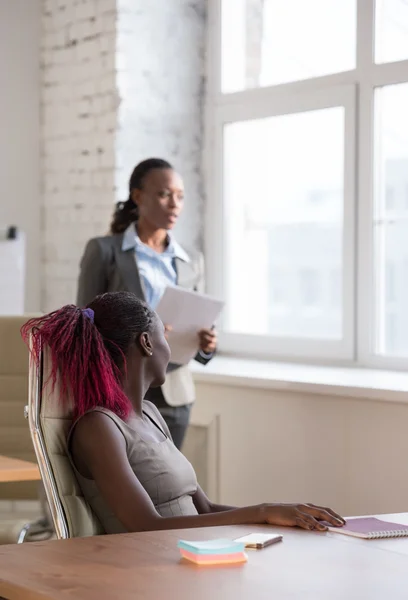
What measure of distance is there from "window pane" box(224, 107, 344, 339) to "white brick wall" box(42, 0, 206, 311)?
21 centimetres

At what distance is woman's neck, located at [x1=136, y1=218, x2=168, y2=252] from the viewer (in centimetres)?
326

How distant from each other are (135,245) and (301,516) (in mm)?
1547

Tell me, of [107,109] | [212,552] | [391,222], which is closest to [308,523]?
[212,552]

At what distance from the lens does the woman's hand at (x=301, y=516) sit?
70.9 inches

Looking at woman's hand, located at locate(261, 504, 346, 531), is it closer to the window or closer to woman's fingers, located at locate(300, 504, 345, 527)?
woman's fingers, located at locate(300, 504, 345, 527)

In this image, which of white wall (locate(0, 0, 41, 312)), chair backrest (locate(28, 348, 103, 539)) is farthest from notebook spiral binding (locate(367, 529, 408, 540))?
white wall (locate(0, 0, 41, 312))

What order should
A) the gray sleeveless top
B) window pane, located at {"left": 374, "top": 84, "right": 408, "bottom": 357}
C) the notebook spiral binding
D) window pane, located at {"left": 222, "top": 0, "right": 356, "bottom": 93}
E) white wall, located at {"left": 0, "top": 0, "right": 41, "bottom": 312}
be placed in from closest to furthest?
the notebook spiral binding
the gray sleeveless top
window pane, located at {"left": 374, "top": 84, "right": 408, "bottom": 357}
window pane, located at {"left": 222, "top": 0, "right": 356, "bottom": 93}
white wall, located at {"left": 0, "top": 0, "right": 41, "bottom": 312}

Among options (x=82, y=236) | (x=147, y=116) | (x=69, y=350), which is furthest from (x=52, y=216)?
(x=69, y=350)

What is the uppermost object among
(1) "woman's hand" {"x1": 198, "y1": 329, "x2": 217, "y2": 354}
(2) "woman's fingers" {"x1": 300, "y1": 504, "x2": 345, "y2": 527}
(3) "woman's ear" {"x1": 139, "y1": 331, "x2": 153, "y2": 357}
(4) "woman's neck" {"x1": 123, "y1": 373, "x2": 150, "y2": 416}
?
(3) "woman's ear" {"x1": 139, "y1": 331, "x2": 153, "y2": 357}

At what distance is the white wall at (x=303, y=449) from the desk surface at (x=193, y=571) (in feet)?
4.82

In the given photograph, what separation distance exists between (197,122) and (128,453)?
2.63 meters

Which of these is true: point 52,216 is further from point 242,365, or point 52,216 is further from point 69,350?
point 69,350

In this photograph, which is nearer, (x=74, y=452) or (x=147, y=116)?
(x=74, y=452)

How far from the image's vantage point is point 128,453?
6.52 ft
